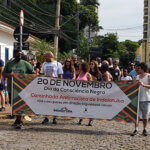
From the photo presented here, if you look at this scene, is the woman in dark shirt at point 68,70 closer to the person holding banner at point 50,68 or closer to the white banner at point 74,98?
the person holding banner at point 50,68

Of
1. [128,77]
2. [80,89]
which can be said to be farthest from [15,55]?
[128,77]

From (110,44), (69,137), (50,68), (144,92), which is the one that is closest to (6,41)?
(50,68)

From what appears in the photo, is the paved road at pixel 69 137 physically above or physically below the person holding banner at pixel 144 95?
below

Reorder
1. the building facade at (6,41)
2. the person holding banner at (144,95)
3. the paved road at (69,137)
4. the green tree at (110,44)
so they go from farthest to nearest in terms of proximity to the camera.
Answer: the green tree at (110,44)
the building facade at (6,41)
the person holding banner at (144,95)
the paved road at (69,137)

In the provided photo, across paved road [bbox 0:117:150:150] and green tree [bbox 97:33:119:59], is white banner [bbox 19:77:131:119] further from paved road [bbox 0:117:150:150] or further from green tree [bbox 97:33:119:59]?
green tree [bbox 97:33:119:59]

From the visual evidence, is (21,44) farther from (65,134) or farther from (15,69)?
(65,134)

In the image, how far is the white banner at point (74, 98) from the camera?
898 centimetres

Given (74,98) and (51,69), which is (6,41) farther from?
(74,98)

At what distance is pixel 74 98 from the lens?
911 cm

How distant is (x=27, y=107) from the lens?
922 centimetres

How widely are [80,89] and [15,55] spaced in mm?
1717

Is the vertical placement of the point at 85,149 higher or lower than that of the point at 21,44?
lower

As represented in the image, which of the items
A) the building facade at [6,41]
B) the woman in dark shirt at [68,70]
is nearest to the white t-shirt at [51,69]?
the woman in dark shirt at [68,70]

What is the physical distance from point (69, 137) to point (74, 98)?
132cm
